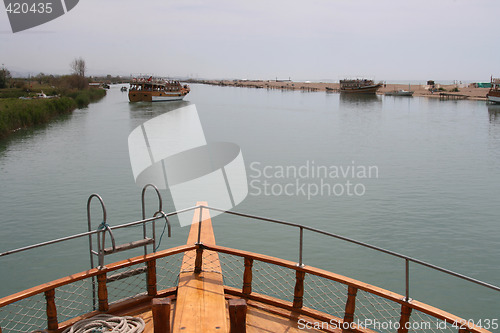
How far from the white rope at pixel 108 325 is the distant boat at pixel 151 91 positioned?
74832mm

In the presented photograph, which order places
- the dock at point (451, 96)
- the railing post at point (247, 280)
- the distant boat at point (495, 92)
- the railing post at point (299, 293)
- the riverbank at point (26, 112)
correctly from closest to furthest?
the railing post at point (299, 293)
the railing post at point (247, 280)
the riverbank at point (26, 112)
the distant boat at point (495, 92)
the dock at point (451, 96)

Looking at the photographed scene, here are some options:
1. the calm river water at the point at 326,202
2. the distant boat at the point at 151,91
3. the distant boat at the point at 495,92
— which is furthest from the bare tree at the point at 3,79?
the distant boat at the point at 495,92

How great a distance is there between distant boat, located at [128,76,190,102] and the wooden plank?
73.8 metres

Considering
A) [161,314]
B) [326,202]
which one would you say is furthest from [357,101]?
[161,314]

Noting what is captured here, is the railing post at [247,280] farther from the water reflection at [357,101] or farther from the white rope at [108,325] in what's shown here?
the water reflection at [357,101]

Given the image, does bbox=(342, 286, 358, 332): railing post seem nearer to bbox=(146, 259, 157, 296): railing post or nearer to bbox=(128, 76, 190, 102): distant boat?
bbox=(146, 259, 157, 296): railing post

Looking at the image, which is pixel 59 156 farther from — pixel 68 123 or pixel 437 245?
pixel 437 245

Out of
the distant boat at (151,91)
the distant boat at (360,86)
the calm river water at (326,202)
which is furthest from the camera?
the distant boat at (360,86)

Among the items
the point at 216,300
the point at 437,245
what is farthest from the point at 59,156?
the point at 216,300

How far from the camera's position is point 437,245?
14.3 metres

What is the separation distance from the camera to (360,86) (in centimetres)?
12181

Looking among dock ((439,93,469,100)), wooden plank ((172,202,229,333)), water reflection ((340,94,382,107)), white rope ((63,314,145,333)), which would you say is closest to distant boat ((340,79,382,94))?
water reflection ((340,94,382,107))

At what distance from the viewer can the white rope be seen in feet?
17.2

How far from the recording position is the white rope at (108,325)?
17.2 ft
